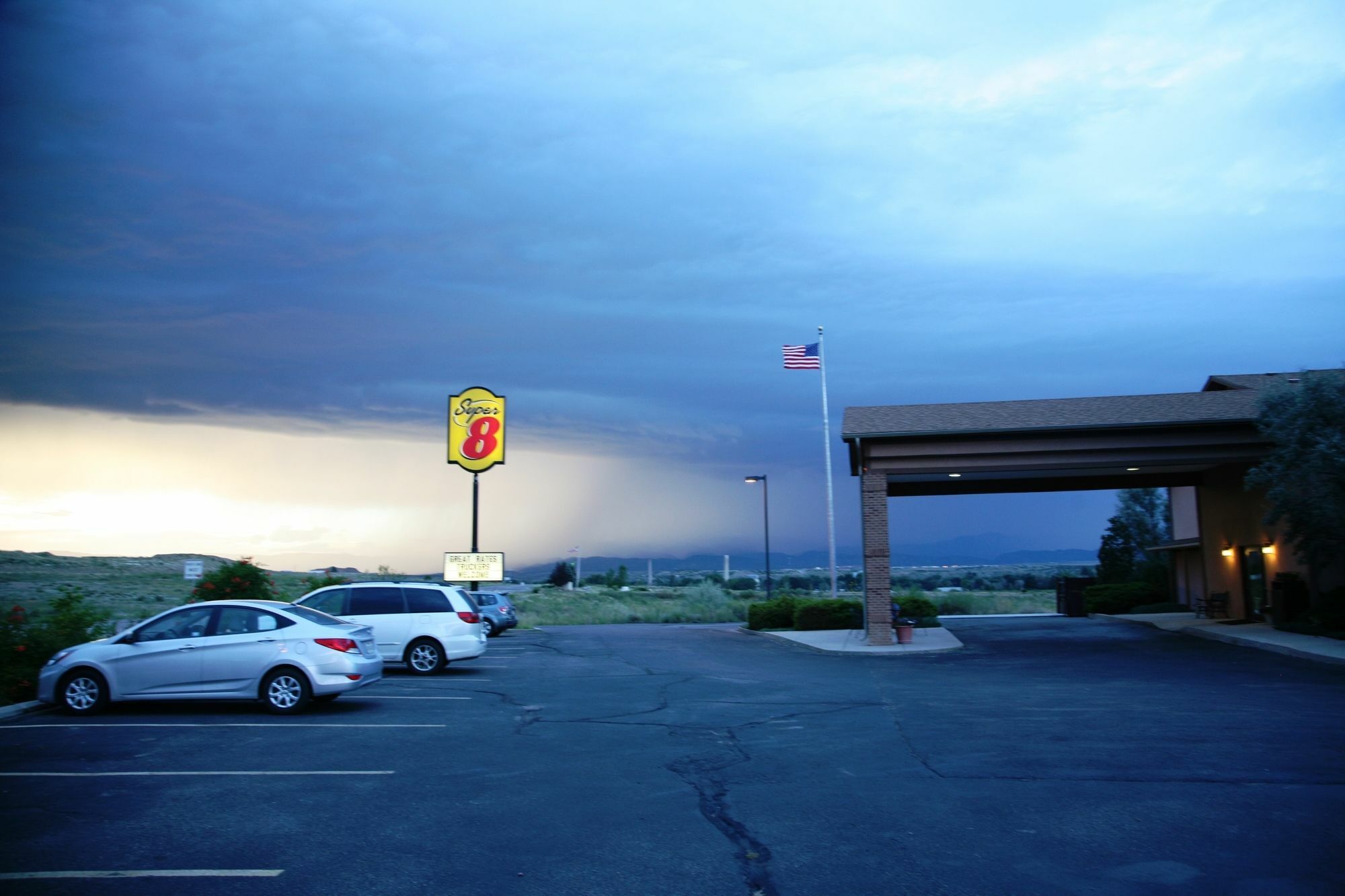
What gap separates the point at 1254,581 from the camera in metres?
30.2

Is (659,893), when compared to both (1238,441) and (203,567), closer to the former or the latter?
(203,567)

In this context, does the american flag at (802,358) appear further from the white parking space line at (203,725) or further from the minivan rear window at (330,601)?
the white parking space line at (203,725)

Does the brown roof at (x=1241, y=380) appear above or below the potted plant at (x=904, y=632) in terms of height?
above

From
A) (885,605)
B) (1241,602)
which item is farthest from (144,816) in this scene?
(1241,602)

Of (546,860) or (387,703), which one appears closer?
(546,860)

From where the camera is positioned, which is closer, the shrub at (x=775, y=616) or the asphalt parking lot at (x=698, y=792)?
the asphalt parking lot at (x=698, y=792)

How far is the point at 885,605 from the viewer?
Answer: 25.7m

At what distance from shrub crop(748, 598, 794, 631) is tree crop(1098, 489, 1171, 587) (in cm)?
1759

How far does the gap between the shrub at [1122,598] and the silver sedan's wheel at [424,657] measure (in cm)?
3296

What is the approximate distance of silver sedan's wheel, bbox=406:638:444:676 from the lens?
19.0 m

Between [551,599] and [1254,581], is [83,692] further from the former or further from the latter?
[551,599]

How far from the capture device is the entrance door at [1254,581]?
29.5 meters

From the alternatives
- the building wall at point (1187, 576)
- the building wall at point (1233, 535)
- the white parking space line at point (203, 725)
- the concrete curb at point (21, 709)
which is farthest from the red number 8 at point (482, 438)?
the building wall at point (1187, 576)

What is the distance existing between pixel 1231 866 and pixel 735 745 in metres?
5.46
